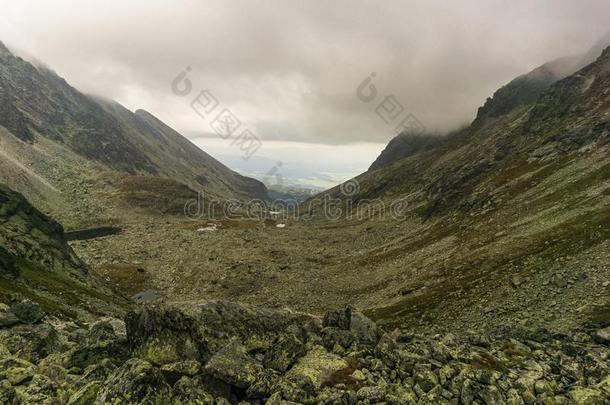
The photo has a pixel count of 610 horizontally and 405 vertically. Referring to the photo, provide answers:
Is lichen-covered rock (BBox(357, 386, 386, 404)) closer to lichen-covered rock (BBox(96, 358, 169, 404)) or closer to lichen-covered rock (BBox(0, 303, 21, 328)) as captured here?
lichen-covered rock (BBox(96, 358, 169, 404))

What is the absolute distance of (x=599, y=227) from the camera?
46.5 metres

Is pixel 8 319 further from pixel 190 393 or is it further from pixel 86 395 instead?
pixel 190 393

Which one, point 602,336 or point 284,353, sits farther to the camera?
point 602,336

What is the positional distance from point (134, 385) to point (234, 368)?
4141 millimetres

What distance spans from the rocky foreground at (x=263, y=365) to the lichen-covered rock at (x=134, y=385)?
1.5 inches

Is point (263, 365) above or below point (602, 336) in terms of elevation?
above

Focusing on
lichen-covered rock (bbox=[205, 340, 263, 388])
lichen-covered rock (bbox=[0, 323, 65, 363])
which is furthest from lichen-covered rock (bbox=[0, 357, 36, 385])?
lichen-covered rock (bbox=[205, 340, 263, 388])

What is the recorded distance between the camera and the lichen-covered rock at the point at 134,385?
1448 cm

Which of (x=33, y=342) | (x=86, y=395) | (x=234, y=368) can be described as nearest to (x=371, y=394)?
(x=234, y=368)

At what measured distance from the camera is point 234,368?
1700 centimetres

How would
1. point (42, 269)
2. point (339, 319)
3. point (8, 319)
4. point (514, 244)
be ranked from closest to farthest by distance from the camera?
point (8, 319), point (339, 319), point (42, 269), point (514, 244)

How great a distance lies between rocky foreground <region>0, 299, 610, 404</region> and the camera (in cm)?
1565

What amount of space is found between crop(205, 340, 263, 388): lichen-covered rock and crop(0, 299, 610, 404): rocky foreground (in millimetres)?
48

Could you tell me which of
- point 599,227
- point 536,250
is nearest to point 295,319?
point 536,250
